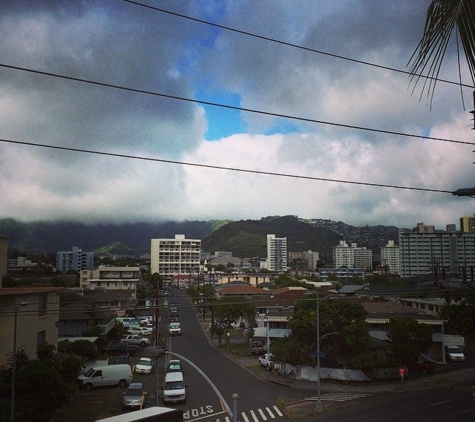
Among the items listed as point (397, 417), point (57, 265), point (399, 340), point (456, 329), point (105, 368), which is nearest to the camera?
point (397, 417)

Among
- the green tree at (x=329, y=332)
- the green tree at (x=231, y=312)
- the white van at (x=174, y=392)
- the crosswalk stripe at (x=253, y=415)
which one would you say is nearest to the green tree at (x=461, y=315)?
the green tree at (x=329, y=332)

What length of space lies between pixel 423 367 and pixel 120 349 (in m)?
28.4

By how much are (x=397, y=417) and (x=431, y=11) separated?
24450 millimetres

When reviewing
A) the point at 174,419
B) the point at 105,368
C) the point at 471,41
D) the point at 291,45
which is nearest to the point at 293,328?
the point at 105,368

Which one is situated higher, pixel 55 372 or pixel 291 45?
pixel 291 45

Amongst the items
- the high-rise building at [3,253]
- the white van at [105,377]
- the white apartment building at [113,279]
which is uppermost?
the high-rise building at [3,253]

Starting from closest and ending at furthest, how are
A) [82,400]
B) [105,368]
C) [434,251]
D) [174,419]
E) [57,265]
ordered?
[174,419] → [82,400] → [105,368] → [434,251] → [57,265]

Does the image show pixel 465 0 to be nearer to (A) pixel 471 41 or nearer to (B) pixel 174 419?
(A) pixel 471 41

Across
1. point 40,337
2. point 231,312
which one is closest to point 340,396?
point 40,337

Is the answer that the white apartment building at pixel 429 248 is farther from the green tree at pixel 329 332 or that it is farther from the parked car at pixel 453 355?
the green tree at pixel 329 332

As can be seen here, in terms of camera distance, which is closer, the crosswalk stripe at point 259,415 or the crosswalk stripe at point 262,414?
the crosswalk stripe at point 259,415

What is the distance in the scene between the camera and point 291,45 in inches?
350

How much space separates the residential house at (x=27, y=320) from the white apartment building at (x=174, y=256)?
5866 inches

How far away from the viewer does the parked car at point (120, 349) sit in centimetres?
4206
